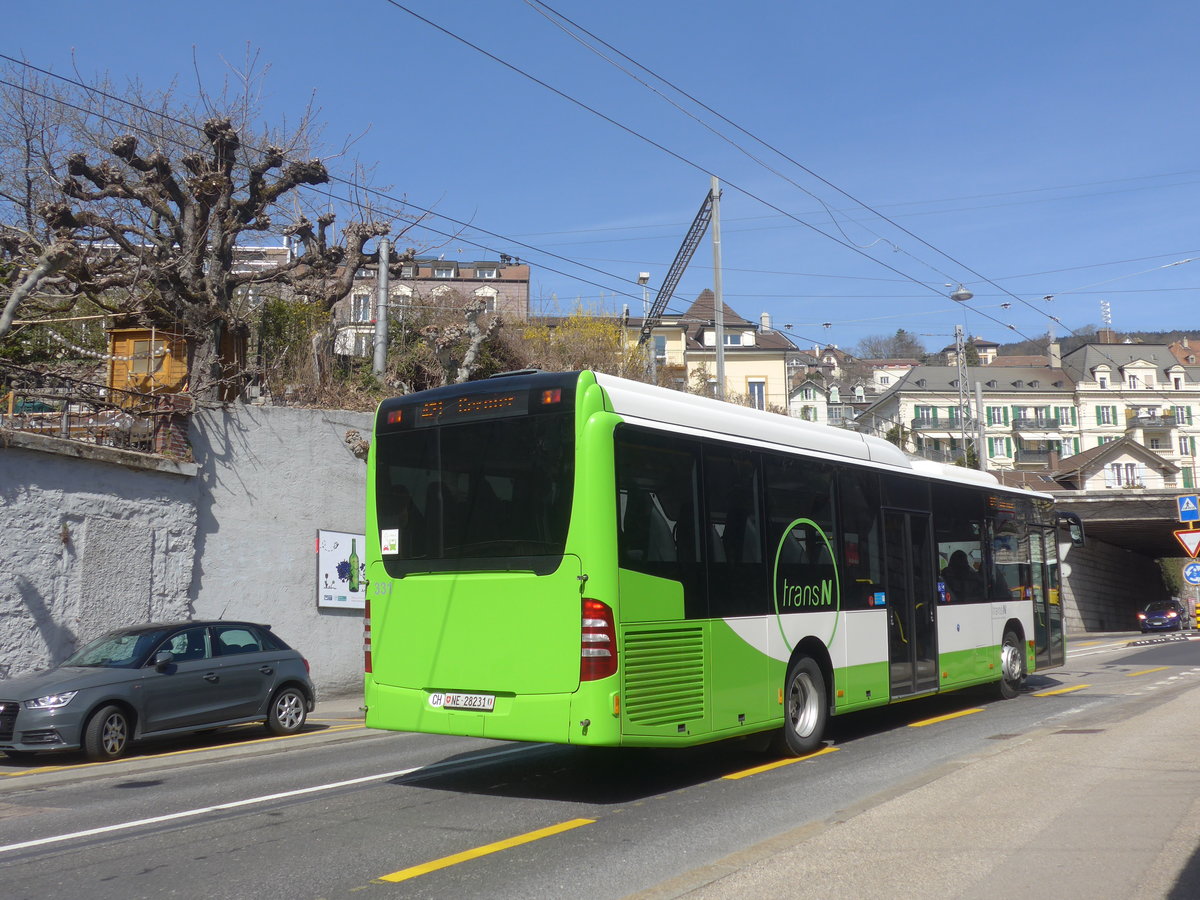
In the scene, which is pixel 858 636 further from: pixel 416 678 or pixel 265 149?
pixel 265 149

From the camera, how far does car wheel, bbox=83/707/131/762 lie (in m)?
11.7

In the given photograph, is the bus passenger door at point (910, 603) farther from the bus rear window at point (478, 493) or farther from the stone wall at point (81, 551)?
the stone wall at point (81, 551)

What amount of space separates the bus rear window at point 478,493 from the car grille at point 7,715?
5217mm

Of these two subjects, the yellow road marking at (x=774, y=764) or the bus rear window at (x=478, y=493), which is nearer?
the bus rear window at (x=478, y=493)

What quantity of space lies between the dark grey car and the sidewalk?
8.29 m

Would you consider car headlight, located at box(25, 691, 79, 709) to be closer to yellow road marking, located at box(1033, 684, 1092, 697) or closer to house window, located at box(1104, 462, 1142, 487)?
yellow road marking, located at box(1033, 684, 1092, 697)

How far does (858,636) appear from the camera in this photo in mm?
11438

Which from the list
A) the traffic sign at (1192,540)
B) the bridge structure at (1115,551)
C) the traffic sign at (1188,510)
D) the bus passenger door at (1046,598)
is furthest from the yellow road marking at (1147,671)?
the bridge structure at (1115,551)

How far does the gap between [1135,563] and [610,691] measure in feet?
234

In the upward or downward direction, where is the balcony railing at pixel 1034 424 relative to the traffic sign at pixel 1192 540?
upward

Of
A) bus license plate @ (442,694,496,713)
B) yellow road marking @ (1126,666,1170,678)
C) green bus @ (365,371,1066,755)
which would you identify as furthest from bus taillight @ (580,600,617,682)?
→ yellow road marking @ (1126,666,1170,678)

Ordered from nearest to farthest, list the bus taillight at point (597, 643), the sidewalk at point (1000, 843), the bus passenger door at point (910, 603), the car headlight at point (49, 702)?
the sidewalk at point (1000, 843)
the bus taillight at point (597, 643)
the car headlight at point (49, 702)
the bus passenger door at point (910, 603)

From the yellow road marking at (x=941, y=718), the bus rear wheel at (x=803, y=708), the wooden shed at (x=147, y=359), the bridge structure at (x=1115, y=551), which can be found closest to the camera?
the bus rear wheel at (x=803, y=708)

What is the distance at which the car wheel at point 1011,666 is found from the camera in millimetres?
15258
